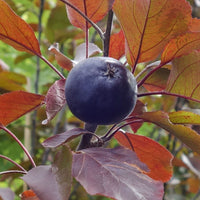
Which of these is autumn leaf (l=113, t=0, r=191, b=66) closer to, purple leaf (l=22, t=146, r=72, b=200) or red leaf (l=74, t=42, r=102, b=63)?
red leaf (l=74, t=42, r=102, b=63)

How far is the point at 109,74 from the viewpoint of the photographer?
0.54m

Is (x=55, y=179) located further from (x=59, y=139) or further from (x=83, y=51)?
(x=83, y=51)

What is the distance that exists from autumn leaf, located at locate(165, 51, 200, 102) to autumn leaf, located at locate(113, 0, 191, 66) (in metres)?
0.05

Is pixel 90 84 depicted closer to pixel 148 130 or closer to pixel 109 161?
pixel 109 161

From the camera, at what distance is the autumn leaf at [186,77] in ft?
2.17

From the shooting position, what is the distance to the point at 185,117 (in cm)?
66

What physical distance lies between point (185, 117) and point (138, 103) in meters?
0.10

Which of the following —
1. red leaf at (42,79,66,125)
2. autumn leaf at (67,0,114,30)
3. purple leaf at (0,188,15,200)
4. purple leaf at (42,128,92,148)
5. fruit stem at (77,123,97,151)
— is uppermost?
autumn leaf at (67,0,114,30)

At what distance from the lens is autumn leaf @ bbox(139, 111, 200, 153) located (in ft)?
2.01

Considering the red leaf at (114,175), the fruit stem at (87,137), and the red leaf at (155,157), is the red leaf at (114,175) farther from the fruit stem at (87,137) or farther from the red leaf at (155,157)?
the red leaf at (155,157)

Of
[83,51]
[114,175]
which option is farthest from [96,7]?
[114,175]

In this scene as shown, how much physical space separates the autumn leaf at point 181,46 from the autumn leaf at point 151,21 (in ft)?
0.04

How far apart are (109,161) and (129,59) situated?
212 mm

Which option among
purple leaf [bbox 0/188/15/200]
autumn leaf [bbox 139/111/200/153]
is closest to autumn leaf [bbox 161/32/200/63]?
autumn leaf [bbox 139/111/200/153]
